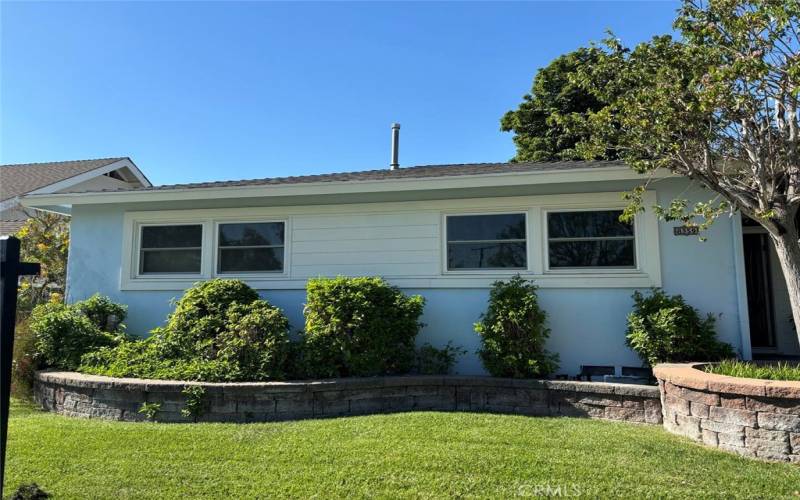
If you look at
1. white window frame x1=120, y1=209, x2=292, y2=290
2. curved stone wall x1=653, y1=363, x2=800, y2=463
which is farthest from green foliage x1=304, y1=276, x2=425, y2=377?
curved stone wall x1=653, y1=363, x2=800, y2=463

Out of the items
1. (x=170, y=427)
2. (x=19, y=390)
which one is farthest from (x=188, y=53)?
(x=170, y=427)

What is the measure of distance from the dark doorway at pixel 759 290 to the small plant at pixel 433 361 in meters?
4.64

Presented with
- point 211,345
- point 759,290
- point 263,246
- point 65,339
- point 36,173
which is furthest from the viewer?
point 36,173

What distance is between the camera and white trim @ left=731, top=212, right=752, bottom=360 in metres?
6.07

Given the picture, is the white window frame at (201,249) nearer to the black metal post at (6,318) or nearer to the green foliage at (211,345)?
the green foliage at (211,345)

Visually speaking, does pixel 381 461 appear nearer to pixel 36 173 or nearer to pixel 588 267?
pixel 588 267

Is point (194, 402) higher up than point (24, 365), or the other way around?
point (24, 365)

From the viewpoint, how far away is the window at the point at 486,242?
6.99 m

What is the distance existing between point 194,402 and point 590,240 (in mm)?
5265

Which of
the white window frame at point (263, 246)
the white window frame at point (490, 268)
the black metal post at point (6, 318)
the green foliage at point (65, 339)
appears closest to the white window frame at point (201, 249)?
the white window frame at point (263, 246)

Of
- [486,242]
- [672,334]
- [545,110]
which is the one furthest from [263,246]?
[545,110]

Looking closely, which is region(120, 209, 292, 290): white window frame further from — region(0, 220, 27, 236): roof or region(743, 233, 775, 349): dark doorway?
region(0, 220, 27, 236): roof

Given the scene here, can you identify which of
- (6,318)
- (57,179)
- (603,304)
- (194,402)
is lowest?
(194,402)

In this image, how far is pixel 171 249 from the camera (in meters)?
8.23
